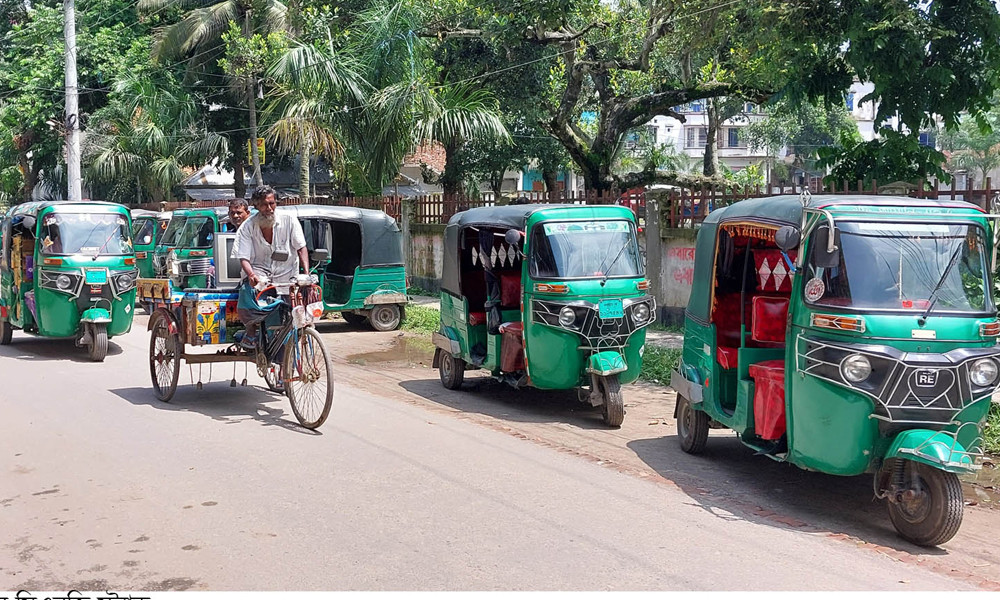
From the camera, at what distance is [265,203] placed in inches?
360

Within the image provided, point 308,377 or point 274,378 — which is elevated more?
point 308,377

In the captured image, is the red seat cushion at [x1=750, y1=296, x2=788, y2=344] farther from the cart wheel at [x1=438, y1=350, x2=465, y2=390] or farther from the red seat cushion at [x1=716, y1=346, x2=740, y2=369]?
the cart wheel at [x1=438, y1=350, x2=465, y2=390]

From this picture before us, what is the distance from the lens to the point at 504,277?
1117cm

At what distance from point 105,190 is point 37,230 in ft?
100.0

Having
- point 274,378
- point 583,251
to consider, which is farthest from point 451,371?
point 583,251

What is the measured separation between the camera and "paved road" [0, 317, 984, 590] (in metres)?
5.21

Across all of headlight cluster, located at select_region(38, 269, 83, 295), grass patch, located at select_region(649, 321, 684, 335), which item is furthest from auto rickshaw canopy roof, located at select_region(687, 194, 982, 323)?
headlight cluster, located at select_region(38, 269, 83, 295)

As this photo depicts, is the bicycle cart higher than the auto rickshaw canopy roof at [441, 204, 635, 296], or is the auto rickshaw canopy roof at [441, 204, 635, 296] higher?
the auto rickshaw canopy roof at [441, 204, 635, 296]

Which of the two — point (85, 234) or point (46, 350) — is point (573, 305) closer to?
point (85, 234)

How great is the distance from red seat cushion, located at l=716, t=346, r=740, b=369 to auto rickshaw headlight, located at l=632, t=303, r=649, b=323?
170 cm

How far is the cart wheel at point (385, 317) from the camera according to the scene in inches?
675

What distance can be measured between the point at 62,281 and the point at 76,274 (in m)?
0.20

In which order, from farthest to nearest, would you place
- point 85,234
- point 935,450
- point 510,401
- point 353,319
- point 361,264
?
1. point 353,319
2. point 361,264
3. point 85,234
4. point 510,401
5. point 935,450

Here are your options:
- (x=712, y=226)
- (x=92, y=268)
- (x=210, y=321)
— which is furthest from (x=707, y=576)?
(x=92, y=268)
